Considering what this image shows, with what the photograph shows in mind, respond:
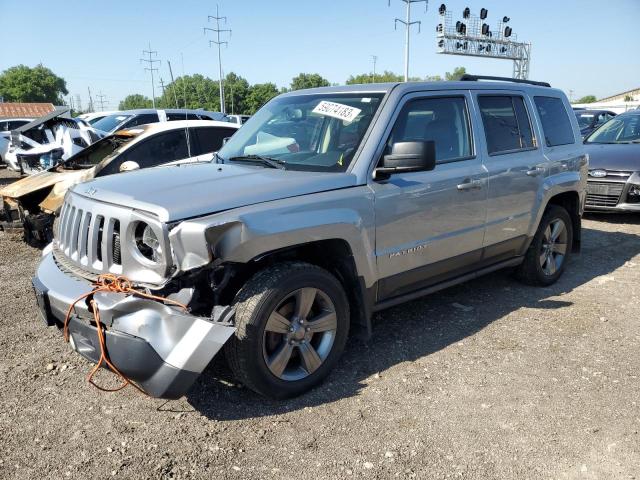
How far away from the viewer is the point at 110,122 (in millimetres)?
13391

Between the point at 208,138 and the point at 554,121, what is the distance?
4.61 m

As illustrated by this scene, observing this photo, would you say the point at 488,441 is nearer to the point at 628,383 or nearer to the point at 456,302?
the point at 628,383

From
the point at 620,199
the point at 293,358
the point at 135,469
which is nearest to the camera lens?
the point at 135,469

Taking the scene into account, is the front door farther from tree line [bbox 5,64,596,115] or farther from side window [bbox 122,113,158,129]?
tree line [bbox 5,64,596,115]

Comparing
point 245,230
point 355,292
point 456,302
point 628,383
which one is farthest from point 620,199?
point 245,230

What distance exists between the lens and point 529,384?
11.1 ft

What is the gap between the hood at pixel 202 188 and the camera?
2754mm

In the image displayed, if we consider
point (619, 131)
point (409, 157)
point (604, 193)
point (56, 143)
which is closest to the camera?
point (409, 157)

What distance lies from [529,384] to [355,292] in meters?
1.29

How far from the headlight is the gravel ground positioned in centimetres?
98

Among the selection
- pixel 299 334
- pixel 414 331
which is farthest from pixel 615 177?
pixel 299 334

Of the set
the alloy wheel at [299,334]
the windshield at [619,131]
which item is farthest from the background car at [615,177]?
the alloy wheel at [299,334]

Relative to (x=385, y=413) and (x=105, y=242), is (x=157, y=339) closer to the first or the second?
(x=105, y=242)

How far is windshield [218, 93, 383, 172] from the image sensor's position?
3498mm
